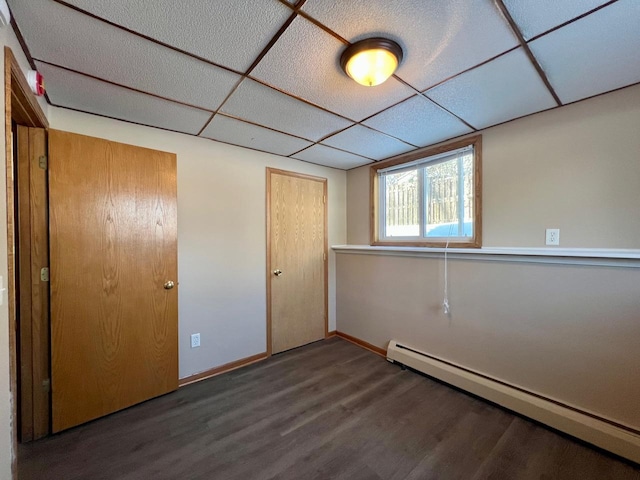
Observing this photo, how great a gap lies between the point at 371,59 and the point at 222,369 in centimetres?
275

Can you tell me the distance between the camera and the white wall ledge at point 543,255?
1491mm

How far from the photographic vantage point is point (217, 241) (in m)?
2.45

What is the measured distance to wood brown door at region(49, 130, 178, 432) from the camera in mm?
1680

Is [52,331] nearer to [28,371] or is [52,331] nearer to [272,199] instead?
[28,371]

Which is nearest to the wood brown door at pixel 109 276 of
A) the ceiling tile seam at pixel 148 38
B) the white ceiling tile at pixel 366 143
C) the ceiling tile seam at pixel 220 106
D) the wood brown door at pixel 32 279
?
the wood brown door at pixel 32 279

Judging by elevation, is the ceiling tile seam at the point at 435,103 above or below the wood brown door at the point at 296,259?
above

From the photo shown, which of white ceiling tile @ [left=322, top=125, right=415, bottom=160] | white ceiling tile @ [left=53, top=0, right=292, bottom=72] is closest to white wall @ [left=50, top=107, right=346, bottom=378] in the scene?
white ceiling tile @ [left=322, top=125, right=415, bottom=160]

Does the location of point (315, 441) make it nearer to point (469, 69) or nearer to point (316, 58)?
point (316, 58)

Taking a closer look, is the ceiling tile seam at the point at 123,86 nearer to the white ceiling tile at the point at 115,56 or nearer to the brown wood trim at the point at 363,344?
the white ceiling tile at the point at 115,56

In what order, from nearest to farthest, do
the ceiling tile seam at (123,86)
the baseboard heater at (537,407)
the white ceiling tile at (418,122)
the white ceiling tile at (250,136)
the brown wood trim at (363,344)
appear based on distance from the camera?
1. the ceiling tile seam at (123,86)
2. the baseboard heater at (537,407)
3. the white ceiling tile at (418,122)
4. the white ceiling tile at (250,136)
5. the brown wood trim at (363,344)

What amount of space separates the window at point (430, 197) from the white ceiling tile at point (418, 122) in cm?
19

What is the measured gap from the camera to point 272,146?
8.39 ft

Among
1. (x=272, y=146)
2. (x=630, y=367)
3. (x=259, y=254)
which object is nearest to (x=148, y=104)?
(x=272, y=146)

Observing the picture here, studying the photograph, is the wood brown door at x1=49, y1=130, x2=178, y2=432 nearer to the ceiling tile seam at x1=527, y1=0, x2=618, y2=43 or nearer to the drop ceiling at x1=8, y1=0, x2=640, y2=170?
the drop ceiling at x1=8, y1=0, x2=640, y2=170
